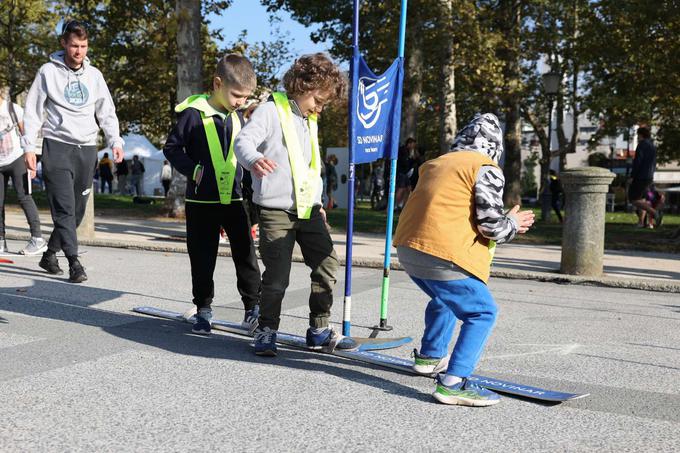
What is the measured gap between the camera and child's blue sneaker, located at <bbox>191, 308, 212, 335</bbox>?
18.1 ft

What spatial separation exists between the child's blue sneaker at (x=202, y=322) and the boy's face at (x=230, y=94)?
135 cm

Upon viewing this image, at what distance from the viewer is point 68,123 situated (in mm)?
7234

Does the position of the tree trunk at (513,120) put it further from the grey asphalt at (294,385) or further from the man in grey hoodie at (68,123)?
the grey asphalt at (294,385)

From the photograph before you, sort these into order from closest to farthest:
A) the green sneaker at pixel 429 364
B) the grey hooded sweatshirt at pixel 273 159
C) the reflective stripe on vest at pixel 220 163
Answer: the green sneaker at pixel 429 364
the grey hooded sweatshirt at pixel 273 159
the reflective stripe on vest at pixel 220 163

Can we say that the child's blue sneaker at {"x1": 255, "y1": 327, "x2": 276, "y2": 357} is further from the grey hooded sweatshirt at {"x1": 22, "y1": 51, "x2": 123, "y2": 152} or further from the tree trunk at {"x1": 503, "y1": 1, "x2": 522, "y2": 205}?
the tree trunk at {"x1": 503, "y1": 1, "x2": 522, "y2": 205}

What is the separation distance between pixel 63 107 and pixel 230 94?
8.18ft

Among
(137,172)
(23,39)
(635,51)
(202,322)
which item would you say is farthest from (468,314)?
(137,172)

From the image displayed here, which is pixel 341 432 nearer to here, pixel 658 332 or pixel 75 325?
pixel 75 325

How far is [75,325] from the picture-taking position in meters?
5.64

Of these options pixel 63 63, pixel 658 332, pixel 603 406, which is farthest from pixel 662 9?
pixel 603 406

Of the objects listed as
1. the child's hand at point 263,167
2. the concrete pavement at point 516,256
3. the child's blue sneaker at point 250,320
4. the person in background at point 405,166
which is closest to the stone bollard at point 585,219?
the concrete pavement at point 516,256

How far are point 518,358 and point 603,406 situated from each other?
107 centimetres

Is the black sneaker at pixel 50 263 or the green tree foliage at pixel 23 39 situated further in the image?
the green tree foliage at pixel 23 39

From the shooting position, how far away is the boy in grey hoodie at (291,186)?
4.81m
